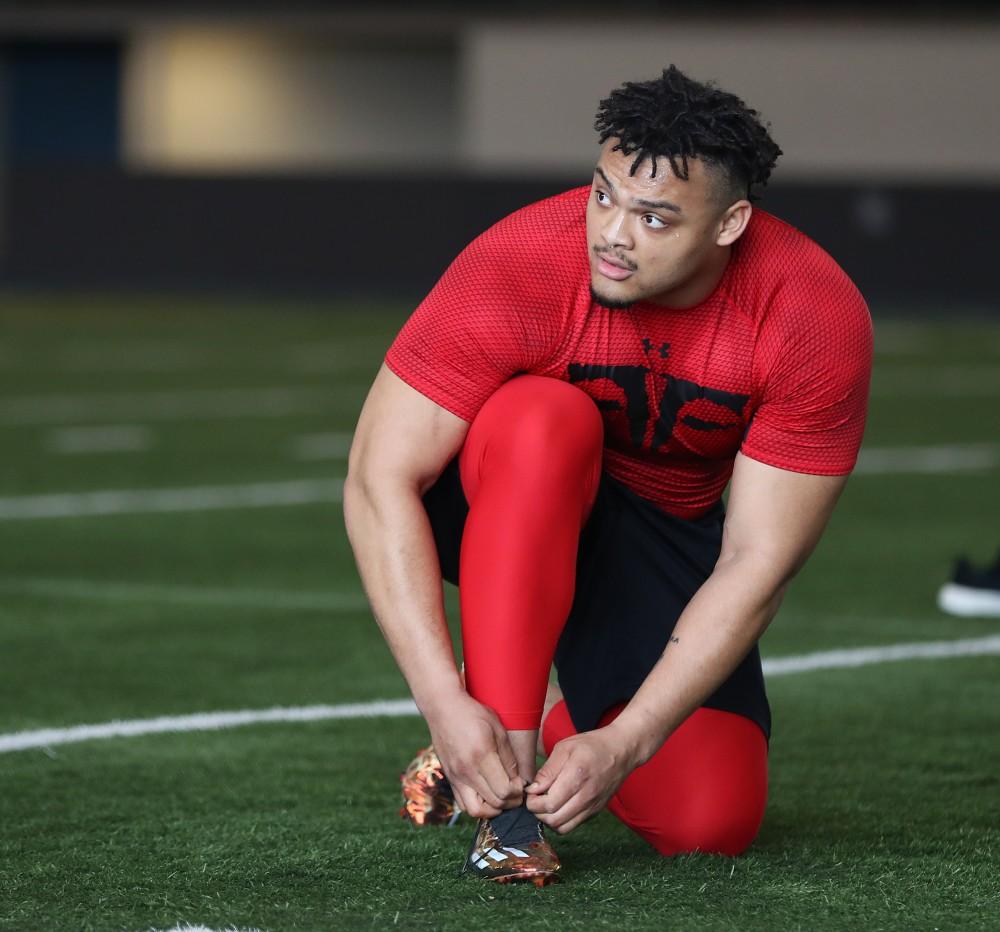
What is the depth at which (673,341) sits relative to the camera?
296 cm

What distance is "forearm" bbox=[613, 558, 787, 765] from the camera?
2.73 meters

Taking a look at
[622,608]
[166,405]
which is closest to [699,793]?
[622,608]

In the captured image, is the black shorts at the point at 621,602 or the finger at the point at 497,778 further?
the black shorts at the point at 621,602

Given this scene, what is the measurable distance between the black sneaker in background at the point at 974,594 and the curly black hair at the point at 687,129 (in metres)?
2.69

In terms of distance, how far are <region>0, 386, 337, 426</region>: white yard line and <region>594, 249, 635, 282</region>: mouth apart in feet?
24.3

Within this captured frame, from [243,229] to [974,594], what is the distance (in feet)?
55.2

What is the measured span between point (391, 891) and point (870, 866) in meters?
0.69

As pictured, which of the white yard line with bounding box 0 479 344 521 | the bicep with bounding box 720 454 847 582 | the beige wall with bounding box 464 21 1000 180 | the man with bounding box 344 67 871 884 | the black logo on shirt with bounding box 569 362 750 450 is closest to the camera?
the man with bounding box 344 67 871 884

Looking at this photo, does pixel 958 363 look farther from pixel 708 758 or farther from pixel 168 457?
pixel 708 758

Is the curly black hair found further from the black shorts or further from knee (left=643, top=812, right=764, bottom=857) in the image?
knee (left=643, top=812, right=764, bottom=857)

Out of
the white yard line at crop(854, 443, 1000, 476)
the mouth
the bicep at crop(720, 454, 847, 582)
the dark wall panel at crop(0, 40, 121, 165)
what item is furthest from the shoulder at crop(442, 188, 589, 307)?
the dark wall panel at crop(0, 40, 121, 165)

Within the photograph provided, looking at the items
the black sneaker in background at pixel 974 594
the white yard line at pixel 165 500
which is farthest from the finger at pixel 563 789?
the white yard line at pixel 165 500

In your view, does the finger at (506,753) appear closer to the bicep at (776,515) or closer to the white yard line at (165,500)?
the bicep at (776,515)

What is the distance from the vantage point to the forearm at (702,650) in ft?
8.97
